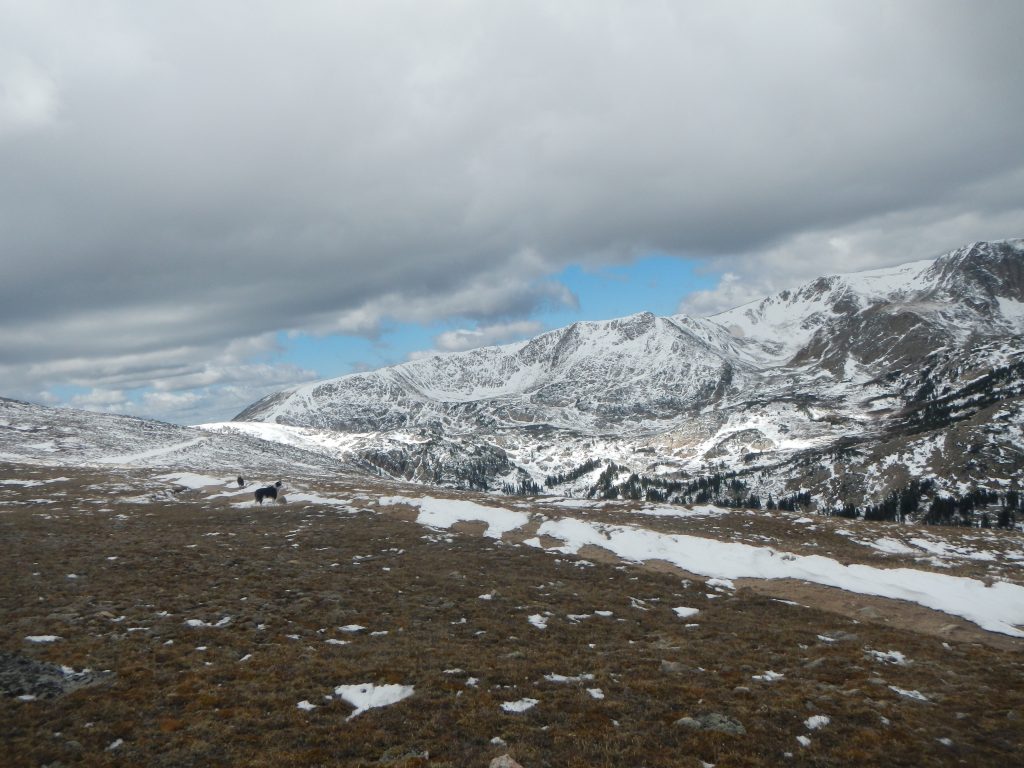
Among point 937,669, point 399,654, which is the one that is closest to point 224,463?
point 399,654

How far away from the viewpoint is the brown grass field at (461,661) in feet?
39.5

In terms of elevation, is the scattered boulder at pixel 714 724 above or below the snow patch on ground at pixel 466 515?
below

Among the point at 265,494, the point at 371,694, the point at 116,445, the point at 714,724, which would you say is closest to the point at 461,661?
the point at 371,694

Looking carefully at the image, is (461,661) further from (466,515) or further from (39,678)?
(466,515)

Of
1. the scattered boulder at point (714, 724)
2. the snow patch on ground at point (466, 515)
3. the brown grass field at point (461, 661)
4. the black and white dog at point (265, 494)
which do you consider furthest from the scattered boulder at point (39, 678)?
the black and white dog at point (265, 494)

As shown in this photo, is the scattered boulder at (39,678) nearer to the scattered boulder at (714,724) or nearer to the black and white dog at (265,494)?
the scattered boulder at (714,724)

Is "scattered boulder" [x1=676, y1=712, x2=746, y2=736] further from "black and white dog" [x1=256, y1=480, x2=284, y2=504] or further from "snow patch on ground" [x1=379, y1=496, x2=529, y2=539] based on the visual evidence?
"black and white dog" [x1=256, y1=480, x2=284, y2=504]

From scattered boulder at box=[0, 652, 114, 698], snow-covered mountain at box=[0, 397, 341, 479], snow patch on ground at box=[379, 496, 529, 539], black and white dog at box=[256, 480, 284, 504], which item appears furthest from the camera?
snow-covered mountain at box=[0, 397, 341, 479]

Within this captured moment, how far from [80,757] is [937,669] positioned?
25.0 m

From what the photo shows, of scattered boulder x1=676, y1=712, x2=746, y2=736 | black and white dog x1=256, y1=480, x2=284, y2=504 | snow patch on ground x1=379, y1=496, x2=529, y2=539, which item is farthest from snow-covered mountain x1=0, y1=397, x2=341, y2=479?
scattered boulder x1=676, y1=712, x2=746, y2=736

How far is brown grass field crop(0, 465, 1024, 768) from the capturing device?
39.5 ft

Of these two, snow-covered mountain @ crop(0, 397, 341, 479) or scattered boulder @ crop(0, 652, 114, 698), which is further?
snow-covered mountain @ crop(0, 397, 341, 479)

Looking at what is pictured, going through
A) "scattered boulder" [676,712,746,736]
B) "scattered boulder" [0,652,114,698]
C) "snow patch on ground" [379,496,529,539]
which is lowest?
"scattered boulder" [0,652,114,698]

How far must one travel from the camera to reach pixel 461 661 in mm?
16953
